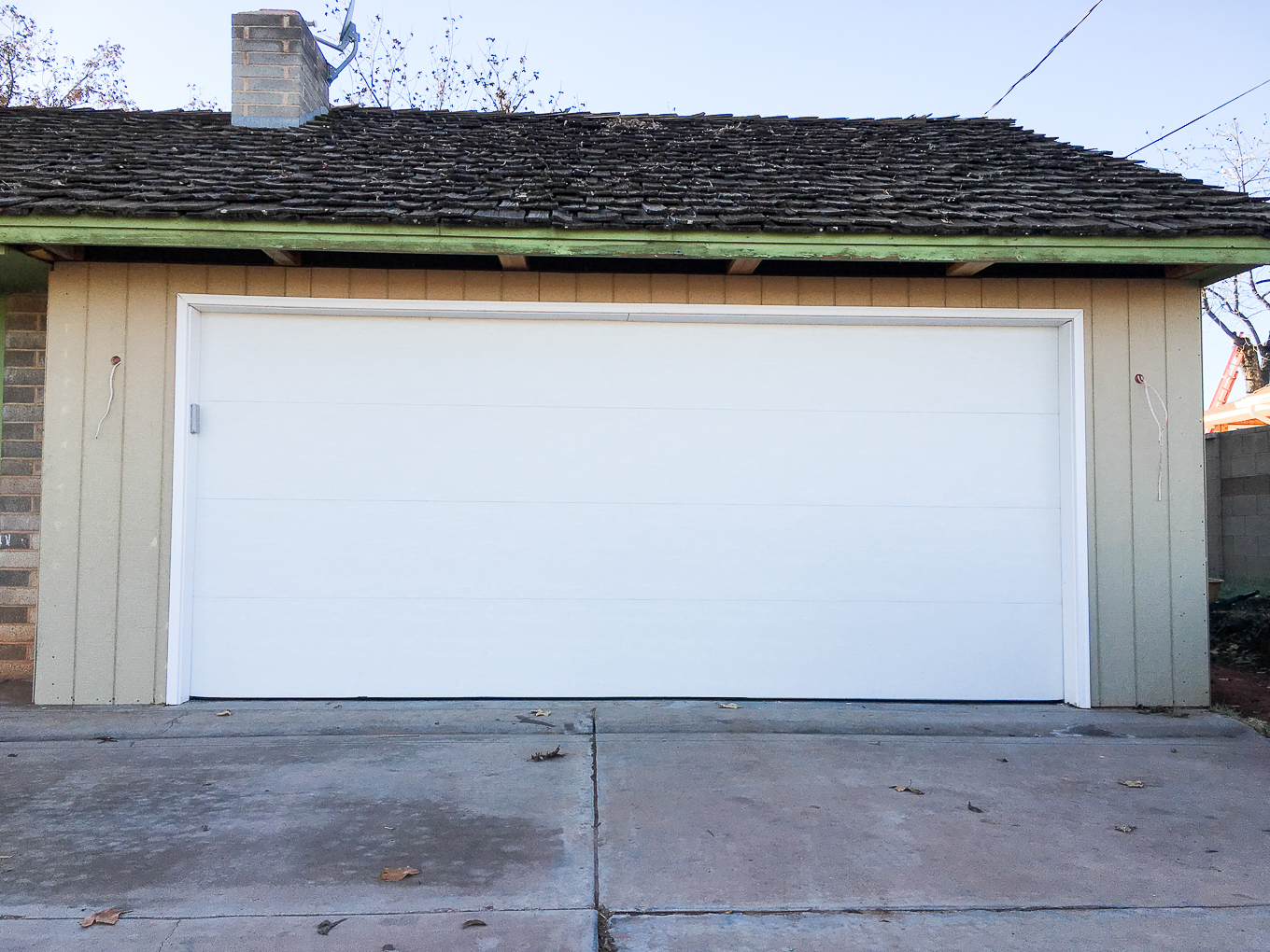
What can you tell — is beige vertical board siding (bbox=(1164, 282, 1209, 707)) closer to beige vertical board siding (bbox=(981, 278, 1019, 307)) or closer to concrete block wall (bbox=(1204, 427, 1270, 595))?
beige vertical board siding (bbox=(981, 278, 1019, 307))

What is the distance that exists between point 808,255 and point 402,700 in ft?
11.7

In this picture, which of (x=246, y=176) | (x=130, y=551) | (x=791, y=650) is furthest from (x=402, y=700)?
(x=246, y=176)

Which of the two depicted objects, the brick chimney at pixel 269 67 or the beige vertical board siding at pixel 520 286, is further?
the brick chimney at pixel 269 67

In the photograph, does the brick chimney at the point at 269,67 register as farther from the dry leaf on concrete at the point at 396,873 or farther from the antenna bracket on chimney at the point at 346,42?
the dry leaf on concrete at the point at 396,873

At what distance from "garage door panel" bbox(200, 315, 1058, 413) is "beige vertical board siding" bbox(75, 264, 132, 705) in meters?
0.76

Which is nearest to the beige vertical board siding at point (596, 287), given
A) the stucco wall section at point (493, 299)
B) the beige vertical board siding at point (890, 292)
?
the stucco wall section at point (493, 299)

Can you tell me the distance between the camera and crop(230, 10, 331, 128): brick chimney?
6.82m

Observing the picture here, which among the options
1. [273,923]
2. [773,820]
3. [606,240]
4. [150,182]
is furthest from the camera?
[150,182]

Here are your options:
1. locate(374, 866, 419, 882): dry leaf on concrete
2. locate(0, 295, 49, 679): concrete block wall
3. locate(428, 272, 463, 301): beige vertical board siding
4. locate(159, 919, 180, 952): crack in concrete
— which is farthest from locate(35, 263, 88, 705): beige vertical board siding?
locate(374, 866, 419, 882): dry leaf on concrete

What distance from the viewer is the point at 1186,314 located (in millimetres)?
5340

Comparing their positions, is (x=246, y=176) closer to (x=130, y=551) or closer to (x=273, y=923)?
(x=130, y=551)

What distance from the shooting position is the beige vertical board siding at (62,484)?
16.5ft

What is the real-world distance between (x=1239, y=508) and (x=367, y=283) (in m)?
7.96

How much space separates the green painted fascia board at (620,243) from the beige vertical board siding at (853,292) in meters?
0.45
